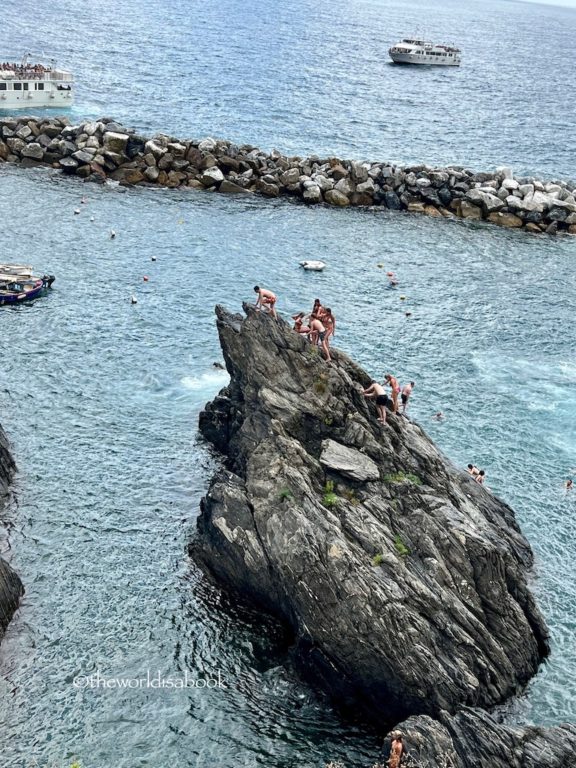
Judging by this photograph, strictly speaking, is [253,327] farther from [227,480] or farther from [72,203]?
[72,203]

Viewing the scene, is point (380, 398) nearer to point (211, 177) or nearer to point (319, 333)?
point (319, 333)

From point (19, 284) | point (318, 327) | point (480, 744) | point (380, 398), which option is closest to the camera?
point (480, 744)

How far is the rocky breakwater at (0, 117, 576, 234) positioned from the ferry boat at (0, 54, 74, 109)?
25.5 metres

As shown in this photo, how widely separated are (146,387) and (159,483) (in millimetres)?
12971

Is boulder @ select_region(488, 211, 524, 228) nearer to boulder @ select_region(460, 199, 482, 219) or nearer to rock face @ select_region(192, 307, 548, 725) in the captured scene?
boulder @ select_region(460, 199, 482, 219)

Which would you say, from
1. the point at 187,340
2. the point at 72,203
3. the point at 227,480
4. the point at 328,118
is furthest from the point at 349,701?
the point at 328,118

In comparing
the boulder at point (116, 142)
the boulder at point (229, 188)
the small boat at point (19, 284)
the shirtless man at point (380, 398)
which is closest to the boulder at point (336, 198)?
the boulder at point (229, 188)

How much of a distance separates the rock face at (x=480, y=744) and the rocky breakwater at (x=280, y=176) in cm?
8085

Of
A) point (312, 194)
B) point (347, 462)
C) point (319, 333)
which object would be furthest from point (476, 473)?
point (312, 194)

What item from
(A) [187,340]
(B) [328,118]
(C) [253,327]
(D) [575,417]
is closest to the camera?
(C) [253,327]

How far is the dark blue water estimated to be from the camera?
138ft

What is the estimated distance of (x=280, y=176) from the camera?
114750mm

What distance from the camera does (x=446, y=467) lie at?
53594 mm

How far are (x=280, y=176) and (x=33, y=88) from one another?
5123 cm
